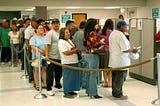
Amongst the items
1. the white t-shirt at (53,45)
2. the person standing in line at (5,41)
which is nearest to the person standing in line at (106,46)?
the white t-shirt at (53,45)

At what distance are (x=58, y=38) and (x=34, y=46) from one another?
0.53 meters

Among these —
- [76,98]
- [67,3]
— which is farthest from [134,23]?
[67,3]

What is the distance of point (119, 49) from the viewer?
5301 millimetres

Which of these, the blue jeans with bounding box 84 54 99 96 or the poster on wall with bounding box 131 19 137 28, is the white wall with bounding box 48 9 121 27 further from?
the blue jeans with bounding box 84 54 99 96

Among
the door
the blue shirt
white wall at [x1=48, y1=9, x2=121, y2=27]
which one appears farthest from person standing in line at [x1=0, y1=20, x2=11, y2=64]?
the door

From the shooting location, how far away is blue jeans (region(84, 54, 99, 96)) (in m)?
5.39

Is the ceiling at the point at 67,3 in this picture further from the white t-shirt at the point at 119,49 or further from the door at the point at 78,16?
the white t-shirt at the point at 119,49

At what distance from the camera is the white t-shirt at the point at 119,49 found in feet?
17.2


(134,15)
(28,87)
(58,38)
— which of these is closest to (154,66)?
(58,38)

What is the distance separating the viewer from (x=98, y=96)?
18.5 feet

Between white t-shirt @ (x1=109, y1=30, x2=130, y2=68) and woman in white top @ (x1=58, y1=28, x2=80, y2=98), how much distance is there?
67 cm

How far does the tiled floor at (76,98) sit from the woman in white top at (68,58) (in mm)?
259

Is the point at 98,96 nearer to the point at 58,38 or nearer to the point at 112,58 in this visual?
the point at 112,58

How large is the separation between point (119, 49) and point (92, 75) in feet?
2.22
